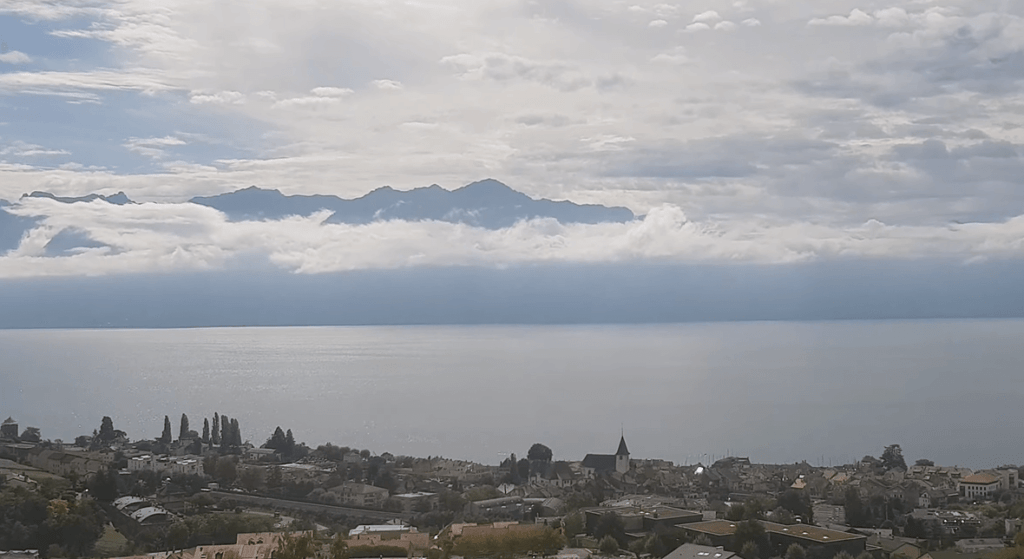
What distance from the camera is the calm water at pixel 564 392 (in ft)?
111

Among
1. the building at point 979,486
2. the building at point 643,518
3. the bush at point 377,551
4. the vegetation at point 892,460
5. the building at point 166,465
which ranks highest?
the bush at point 377,551

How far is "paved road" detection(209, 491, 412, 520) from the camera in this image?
1378 cm

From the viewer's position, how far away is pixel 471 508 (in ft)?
45.8

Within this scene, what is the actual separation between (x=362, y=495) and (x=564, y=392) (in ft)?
114

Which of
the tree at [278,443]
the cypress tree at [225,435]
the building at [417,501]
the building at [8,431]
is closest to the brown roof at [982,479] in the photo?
the building at [417,501]

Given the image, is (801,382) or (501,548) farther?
(801,382)

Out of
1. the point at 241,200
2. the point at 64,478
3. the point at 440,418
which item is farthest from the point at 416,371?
the point at 241,200

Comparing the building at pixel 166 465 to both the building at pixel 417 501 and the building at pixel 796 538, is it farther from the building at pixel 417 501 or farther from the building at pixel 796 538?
the building at pixel 796 538

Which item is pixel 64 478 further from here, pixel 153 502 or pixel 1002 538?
pixel 1002 538

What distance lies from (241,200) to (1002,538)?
13976 centimetres

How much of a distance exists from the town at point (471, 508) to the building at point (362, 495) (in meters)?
0.04

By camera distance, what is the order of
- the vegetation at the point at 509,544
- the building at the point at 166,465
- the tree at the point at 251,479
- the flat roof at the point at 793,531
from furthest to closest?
1. the building at the point at 166,465
2. the tree at the point at 251,479
3. the flat roof at the point at 793,531
4. the vegetation at the point at 509,544

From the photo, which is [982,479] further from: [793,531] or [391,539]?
[391,539]

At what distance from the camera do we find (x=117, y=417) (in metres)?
37.8
